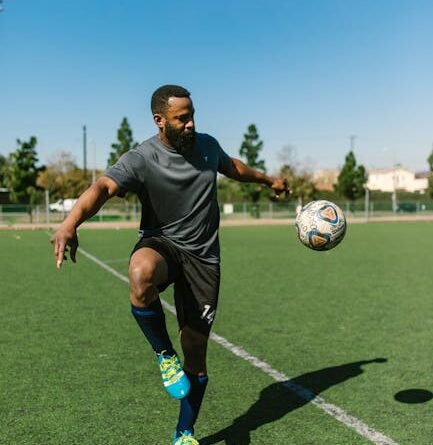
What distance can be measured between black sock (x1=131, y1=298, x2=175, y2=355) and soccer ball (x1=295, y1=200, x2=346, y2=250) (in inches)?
69.7

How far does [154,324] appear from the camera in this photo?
336cm

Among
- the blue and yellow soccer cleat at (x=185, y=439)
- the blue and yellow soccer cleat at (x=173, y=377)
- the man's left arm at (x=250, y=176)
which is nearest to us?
the blue and yellow soccer cleat at (x=173, y=377)

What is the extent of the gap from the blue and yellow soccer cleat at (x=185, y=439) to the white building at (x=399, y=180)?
125 m

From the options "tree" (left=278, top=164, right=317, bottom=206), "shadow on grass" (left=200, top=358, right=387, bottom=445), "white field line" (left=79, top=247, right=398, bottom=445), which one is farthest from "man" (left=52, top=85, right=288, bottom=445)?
"tree" (left=278, top=164, right=317, bottom=206)

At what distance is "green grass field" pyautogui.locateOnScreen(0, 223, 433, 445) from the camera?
158 inches

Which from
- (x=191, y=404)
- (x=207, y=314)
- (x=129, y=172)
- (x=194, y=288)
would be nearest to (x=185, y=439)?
(x=191, y=404)

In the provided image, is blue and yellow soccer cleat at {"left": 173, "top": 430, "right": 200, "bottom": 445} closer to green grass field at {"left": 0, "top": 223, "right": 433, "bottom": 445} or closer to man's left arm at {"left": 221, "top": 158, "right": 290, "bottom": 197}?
green grass field at {"left": 0, "top": 223, "right": 433, "bottom": 445}

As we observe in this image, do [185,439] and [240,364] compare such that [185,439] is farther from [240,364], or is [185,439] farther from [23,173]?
[23,173]

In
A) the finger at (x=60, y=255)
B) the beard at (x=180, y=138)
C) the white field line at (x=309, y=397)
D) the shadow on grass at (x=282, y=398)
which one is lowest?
the shadow on grass at (x=282, y=398)

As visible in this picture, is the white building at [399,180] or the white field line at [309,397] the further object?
the white building at [399,180]

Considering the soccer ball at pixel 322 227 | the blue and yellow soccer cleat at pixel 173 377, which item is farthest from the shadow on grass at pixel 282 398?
the soccer ball at pixel 322 227

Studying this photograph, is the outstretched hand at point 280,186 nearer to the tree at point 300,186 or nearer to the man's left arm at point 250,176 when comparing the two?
the man's left arm at point 250,176

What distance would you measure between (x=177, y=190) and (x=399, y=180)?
136 m

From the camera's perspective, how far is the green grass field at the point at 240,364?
4012mm
